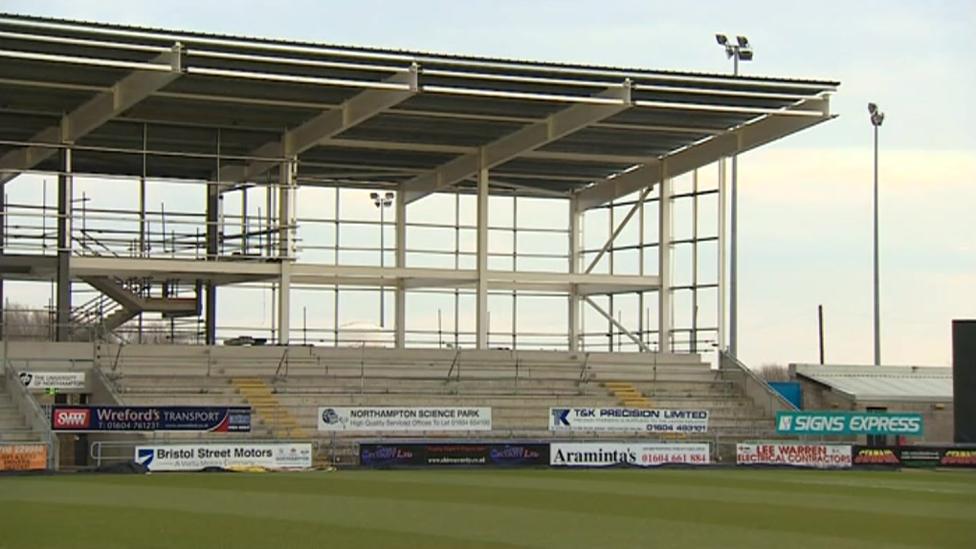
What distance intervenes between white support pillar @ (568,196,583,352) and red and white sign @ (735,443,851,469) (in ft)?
45.7

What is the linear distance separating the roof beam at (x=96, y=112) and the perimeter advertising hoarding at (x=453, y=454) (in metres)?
9.77

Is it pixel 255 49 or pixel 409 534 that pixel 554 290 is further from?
pixel 409 534

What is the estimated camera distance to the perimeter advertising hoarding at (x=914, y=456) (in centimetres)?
4247

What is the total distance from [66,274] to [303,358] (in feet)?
22.9

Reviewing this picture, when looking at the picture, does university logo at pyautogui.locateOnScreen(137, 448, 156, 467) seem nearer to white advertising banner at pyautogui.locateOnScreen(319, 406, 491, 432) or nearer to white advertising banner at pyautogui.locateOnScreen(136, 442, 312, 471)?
white advertising banner at pyautogui.locateOnScreen(136, 442, 312, 471)

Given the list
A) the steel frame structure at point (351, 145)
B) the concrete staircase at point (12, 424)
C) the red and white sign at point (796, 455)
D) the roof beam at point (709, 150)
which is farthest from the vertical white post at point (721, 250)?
the concrete staircase at point (12, 424)

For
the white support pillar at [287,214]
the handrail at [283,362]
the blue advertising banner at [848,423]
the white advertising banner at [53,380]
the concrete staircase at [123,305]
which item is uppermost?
the white support pillar at [287,214]

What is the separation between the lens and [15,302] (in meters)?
52.3

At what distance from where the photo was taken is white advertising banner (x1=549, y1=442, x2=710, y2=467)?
4059 centimetres

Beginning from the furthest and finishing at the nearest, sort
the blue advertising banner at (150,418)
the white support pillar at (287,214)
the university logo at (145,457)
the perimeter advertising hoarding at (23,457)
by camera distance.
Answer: the white support pillar at (287,214)
the blue advertising banner at (150,418)
the university logo at (145,457)
the perimeter advertising hoarding at (23,457)

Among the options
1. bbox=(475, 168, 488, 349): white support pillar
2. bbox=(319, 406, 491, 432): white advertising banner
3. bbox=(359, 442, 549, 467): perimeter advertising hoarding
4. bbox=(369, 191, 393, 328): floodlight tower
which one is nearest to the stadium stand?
bbox=(319, 406, 491, 432): white advertising banner

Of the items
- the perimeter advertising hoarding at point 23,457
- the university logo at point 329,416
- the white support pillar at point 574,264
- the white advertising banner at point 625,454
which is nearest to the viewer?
the perimeter advertising hoarding at point 23,457

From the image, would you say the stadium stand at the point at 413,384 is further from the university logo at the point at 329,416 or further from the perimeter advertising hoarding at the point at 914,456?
the perimeter advertising hoarding at the point at 914,456

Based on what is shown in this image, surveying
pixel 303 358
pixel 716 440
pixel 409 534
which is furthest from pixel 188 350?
pixel 409 534
